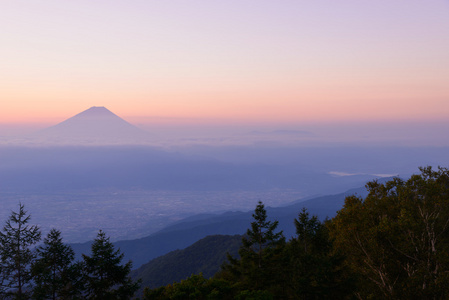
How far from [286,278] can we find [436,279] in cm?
1850

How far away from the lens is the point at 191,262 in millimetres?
152250

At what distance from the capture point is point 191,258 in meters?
156

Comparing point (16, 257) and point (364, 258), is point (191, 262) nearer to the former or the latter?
point (16, 257)

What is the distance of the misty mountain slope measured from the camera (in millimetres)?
135625

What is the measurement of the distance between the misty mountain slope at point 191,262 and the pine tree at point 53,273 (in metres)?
104

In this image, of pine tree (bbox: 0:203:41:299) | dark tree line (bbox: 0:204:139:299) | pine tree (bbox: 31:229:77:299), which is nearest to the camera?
pine tree (bbox: 31:229:77:299)

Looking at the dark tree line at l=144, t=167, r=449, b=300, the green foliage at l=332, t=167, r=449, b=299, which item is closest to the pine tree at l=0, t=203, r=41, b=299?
the dark tree line at l=144, t=167, r=449, b=300

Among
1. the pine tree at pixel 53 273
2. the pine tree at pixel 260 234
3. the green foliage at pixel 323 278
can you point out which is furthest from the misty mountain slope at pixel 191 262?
the green foliage at pixel 323 278

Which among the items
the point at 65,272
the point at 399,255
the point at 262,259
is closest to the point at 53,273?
the point at 65,272

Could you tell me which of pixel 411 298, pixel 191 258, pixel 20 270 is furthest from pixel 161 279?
pixel 411 298

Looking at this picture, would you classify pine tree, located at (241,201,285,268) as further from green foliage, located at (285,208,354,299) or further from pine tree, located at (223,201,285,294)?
green foliage, located at (285,208,354,299)

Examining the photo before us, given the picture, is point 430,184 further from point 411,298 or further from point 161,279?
point 161,279

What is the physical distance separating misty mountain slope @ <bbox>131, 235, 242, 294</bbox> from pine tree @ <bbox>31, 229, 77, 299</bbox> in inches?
4101

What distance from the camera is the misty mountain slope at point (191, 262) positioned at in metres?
136
